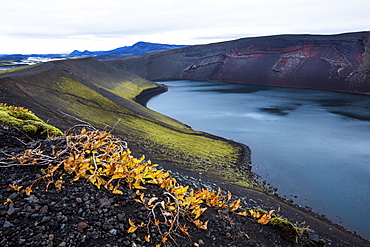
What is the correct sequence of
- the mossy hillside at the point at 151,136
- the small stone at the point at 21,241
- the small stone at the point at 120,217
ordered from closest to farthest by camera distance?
1. the small stone at the point at 21,241
2. the small stone at the point at 120,217
3. the mossy hillside at the point at 151,136

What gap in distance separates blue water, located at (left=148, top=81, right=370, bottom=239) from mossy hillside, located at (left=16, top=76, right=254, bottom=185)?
2154mm

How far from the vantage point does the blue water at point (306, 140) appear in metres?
13.0

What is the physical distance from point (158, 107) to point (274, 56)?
4096cm

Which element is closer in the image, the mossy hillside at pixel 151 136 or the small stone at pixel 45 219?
the small stone at pixel 45 219

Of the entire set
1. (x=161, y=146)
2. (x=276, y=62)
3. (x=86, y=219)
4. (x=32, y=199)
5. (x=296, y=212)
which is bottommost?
(x=296, y=212)

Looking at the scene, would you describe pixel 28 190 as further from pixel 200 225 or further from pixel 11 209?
pixel 200 225

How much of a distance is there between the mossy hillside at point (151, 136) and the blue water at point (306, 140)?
2.15 m

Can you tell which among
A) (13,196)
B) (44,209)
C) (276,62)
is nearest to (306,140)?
(44,209)

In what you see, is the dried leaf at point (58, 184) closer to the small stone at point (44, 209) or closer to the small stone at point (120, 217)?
the small stone at point (44, 209)

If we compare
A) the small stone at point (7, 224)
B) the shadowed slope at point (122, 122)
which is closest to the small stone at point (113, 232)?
the small stone at point (7, 224)

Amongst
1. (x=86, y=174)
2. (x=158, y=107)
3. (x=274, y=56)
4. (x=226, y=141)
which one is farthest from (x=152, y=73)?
(x=86, y=174)

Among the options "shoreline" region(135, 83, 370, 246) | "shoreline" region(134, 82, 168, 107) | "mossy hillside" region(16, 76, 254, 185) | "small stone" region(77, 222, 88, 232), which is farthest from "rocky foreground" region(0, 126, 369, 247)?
"shoreline" region(134, 82, 168, 107)

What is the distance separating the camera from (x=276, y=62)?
65562 millimetres

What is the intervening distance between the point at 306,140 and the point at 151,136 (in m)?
12.6
